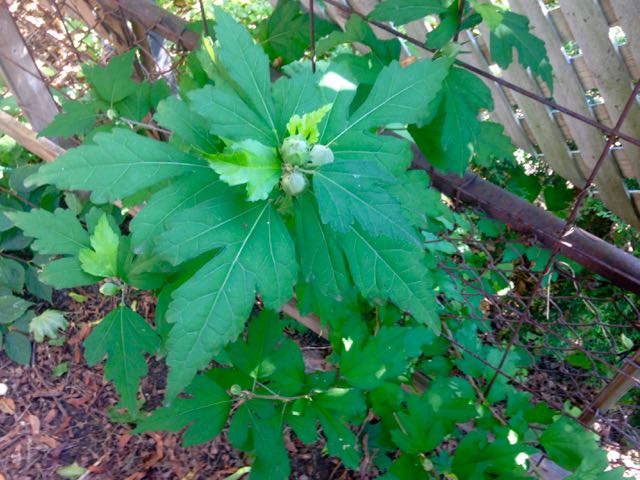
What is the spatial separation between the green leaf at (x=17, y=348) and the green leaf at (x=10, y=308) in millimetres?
82

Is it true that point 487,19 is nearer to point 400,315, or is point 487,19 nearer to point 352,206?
point 352,206

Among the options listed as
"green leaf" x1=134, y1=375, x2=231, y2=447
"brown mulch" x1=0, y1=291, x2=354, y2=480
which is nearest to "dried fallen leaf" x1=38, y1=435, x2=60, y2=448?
"brown mulch" x1=0, y1=291, x2=354, y2=480

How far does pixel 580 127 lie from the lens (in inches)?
112

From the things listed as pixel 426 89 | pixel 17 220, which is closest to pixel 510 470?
pixel 426 89

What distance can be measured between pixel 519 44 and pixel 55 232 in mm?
1478

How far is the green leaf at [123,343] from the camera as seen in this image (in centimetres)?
154

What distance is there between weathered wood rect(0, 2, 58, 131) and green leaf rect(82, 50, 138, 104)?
0.60m

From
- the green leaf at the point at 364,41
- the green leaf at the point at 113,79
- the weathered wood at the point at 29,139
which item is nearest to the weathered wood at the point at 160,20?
the green leaf at the point at 113,79

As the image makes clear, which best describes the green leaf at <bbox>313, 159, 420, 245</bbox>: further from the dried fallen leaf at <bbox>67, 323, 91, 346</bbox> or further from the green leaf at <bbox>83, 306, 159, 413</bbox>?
the dried fallen leaf at <bbox>67, 323, 91, 346</bbox>

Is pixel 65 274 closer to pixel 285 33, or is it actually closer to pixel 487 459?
pixel 285 33

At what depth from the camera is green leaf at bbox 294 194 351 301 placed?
1.16 m

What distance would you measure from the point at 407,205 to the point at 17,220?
1.16m

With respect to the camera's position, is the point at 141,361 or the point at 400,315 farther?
the point at 400,315

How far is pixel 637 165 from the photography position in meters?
2.75
